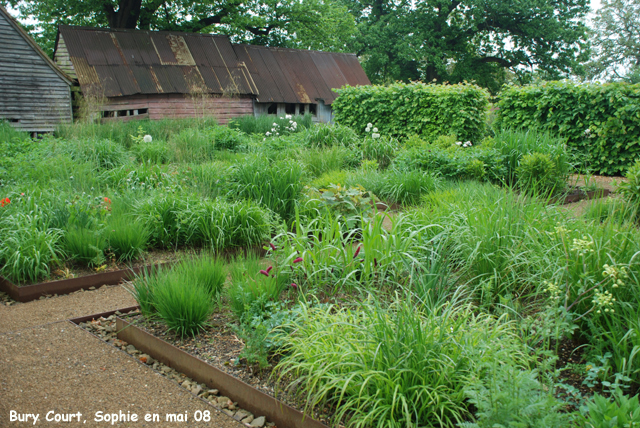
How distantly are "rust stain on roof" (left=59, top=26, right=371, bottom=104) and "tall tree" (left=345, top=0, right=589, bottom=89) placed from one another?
771 centimetres

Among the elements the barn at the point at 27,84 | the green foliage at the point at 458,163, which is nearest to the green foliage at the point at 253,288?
the green foliage at the point at 458,163

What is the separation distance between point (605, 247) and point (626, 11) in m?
44.2

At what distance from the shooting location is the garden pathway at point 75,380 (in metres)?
2.60

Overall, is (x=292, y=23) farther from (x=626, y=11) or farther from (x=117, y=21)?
(x=626, y=11)

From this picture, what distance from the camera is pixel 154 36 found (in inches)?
727

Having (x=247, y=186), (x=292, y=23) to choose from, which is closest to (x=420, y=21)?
(x=292, y=23)

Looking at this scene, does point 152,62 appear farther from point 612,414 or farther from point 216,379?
point 612,414

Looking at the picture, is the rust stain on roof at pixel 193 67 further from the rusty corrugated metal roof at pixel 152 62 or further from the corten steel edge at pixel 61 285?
the corten steel edge at pixel 61 285

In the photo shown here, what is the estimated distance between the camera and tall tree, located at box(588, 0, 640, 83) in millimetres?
37188

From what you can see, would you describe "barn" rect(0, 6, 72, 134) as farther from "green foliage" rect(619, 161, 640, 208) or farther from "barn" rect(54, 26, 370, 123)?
"green foliage" rect(619, 161, 640, 208)

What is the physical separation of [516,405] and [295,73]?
69.0ft

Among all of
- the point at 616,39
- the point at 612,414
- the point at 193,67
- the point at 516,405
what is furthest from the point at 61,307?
the point at 616,39

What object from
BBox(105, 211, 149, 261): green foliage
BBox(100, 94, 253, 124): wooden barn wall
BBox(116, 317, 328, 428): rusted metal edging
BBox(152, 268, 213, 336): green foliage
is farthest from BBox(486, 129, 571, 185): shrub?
BBox(100, 94, 253, 124): wooden barn wall

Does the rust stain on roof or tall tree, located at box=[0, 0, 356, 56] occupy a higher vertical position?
tall tree, located at box=[0, 0, 356, 56]
